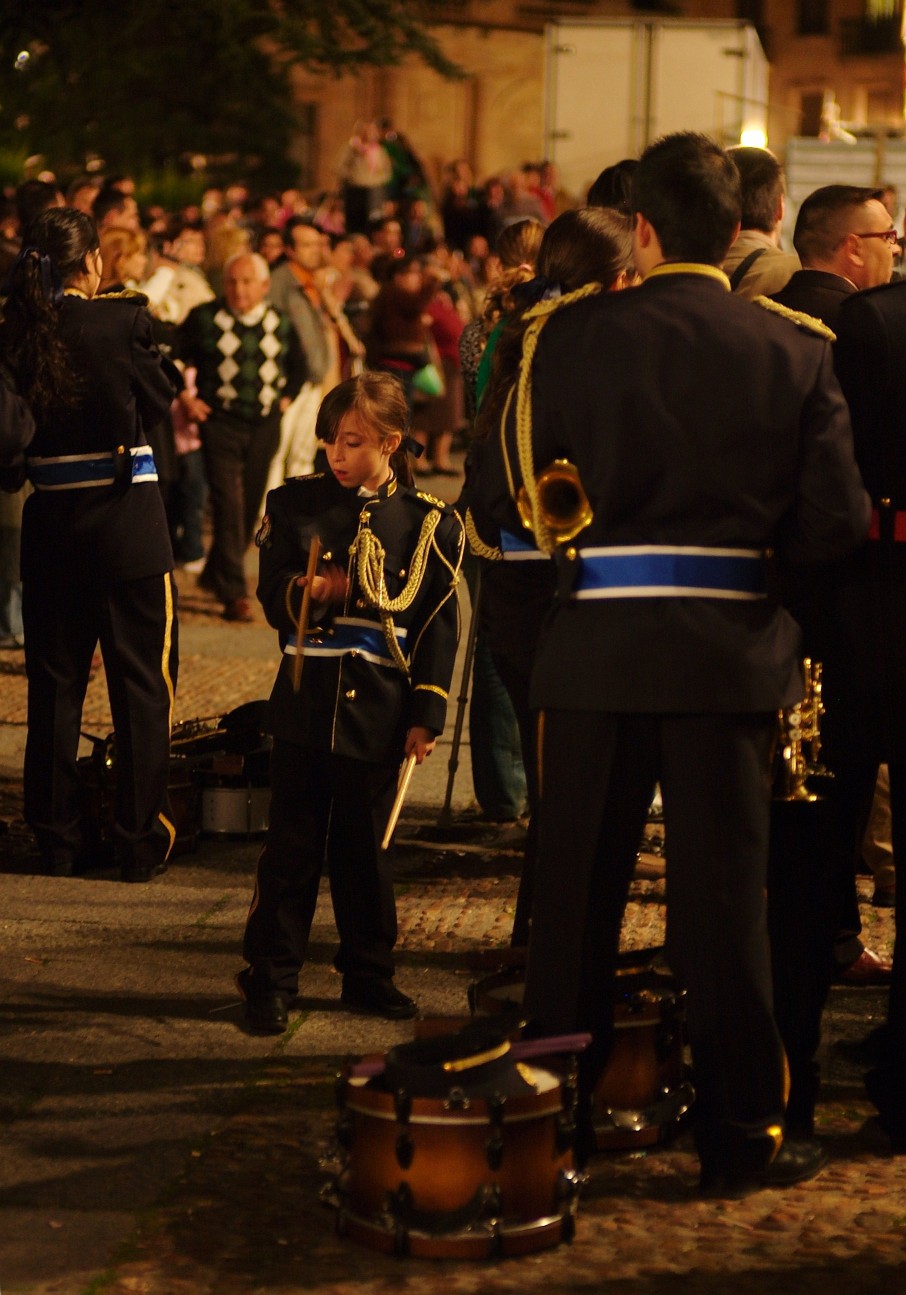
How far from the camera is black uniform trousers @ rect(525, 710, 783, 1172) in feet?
14.5

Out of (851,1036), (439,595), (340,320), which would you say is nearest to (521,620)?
(439,595)

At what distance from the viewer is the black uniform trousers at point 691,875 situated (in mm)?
4414

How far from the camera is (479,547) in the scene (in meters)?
6.19

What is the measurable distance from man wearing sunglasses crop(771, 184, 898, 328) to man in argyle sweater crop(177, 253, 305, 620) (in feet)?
22.0

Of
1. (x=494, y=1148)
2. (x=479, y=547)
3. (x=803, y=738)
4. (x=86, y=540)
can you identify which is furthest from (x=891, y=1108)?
(x=86, y=540)

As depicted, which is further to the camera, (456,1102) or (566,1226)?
(566,1226)

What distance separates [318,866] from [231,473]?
23.1 feet

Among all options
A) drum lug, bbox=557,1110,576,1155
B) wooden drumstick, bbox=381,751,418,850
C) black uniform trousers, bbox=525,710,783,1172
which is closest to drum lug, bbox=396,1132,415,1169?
drum lug, bbox=557,1110,576,1155

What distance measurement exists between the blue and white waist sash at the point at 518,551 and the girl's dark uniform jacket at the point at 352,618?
24cm

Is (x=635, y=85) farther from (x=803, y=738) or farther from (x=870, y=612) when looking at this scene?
(x=803, y=738)

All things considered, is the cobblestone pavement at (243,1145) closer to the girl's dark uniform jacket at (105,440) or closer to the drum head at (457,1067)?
the drum head at (457,1067)

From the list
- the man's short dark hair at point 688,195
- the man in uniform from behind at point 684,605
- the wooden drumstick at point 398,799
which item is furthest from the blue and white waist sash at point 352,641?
the man's short dark hair at point 688,195

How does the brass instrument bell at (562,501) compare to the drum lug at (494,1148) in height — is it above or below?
above

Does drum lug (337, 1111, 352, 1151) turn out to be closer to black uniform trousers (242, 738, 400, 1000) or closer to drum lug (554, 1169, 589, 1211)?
drum lug (554, 1169, 589, 1211)
